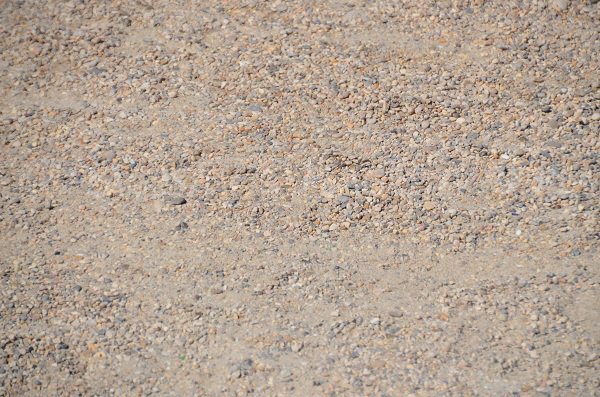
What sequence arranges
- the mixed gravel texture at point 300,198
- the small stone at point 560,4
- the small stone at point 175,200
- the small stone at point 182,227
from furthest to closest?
the small stone at point 560,4 → the small stone at point 175,200 → the small stone at point 182,227 → the mixed gravel texture at point 300,198

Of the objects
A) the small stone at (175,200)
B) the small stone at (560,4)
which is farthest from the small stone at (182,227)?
the small stone at (560,4)

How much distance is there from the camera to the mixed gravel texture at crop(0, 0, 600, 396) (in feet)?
12.6

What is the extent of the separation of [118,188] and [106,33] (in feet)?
5.37

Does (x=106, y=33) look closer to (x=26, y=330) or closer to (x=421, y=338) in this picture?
(x=26, y=330)

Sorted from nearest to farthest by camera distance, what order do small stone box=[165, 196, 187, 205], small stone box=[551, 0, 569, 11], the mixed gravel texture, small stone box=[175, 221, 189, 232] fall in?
the mixed gravel texture → small stone box=[175, 221, 189, 232] → small stone box=[165, 196, 187, 205] → small stone box=[551, 0, 569, 11]

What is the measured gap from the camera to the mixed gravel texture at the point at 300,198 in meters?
3.84

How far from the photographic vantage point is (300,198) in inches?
184

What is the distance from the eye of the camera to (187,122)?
203 inches

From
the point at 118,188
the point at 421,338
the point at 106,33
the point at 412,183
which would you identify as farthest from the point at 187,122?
the point at 421,338

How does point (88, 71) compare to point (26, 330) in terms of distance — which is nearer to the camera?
point (26, 330)

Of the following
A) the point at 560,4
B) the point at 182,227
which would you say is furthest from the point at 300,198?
the point at 560,4

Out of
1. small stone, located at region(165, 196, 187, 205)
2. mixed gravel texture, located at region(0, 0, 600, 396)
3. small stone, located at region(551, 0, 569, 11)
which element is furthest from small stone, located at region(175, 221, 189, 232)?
small stone, located at region(551, 0, 569, 11)

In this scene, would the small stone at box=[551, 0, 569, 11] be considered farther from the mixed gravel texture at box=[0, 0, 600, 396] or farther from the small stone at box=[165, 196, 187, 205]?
the small stone at box=[165, 196, 187, 205]

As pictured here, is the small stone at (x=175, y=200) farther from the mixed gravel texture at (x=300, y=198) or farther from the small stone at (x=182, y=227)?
the small stone at (x=182, y=227)
